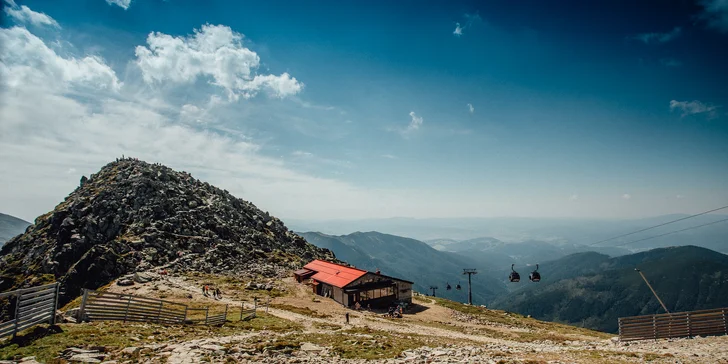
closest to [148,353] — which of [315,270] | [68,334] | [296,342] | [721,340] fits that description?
[68,334]

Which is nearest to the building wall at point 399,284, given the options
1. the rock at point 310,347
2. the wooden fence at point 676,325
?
the wooden fence at point 676,325

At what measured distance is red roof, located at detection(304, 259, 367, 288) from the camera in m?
62.8

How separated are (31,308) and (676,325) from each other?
4859 cm

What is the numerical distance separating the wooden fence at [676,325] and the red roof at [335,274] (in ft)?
136

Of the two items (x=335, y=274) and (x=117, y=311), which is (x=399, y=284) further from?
(x=117, y=311)

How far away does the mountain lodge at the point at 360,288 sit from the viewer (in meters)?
60.6

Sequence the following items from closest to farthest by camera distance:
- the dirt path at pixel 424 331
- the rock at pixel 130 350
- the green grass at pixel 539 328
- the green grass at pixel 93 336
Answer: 1. the green grass at pixel 93 336
2. the rock at pixel 130 350
3. the dirt path at pixel 424 331
4. the green grass at pixel 539 328

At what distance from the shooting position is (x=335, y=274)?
225ft

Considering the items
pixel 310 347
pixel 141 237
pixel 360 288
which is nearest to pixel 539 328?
pixel 360 288

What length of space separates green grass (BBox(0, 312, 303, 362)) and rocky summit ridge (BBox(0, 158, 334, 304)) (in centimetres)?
5215

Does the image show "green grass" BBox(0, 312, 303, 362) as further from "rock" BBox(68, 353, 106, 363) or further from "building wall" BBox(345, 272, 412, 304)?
"building wall" BBox(345, 272, 412, 304)

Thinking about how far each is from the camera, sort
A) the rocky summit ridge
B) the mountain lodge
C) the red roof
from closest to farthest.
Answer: the mountain lodge < the red roof < the rocky summit ridge

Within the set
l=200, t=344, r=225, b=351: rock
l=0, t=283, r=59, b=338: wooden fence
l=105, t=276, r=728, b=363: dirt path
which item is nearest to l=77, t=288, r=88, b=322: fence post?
l=0, t=283, r=59, b=338: wooden fence

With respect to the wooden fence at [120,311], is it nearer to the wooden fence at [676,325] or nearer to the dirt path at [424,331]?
the dirt path at [424,331]
